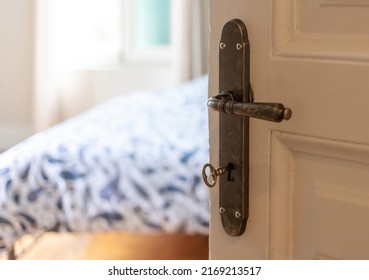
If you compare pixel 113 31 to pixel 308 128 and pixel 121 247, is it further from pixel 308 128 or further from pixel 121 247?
pixel 308 128

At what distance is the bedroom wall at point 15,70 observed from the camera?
14.3ft

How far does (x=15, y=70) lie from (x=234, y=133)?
13.1 ft

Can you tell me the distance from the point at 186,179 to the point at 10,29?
2.87m

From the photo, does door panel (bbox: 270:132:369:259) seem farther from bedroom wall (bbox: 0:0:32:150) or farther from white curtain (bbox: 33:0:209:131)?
bedroom wall (bbox: 0:0:32:150)

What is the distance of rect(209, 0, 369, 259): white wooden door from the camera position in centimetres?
59

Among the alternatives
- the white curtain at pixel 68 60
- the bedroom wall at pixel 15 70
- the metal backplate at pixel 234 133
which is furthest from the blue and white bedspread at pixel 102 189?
the bedroom wall at pixel 15 70

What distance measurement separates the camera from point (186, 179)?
198 centimetres

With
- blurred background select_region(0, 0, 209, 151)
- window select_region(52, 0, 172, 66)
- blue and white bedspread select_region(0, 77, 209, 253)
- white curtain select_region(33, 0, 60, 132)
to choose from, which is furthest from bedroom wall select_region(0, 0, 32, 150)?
blue and white bedspread select_region(0, 77, 209, 253)

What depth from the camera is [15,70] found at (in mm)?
4449

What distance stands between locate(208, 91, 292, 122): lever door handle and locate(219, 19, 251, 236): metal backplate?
0.02m

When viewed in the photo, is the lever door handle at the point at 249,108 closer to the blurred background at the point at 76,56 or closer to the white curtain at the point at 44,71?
the blurred background at the point at 76,56

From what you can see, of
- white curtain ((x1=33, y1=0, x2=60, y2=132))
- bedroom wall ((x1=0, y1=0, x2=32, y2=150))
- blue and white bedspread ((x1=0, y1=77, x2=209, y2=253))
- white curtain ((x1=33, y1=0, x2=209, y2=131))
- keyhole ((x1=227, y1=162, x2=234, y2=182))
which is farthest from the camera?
bedroom wall ((x1=0, y1=0, x2=32, y2=150))
